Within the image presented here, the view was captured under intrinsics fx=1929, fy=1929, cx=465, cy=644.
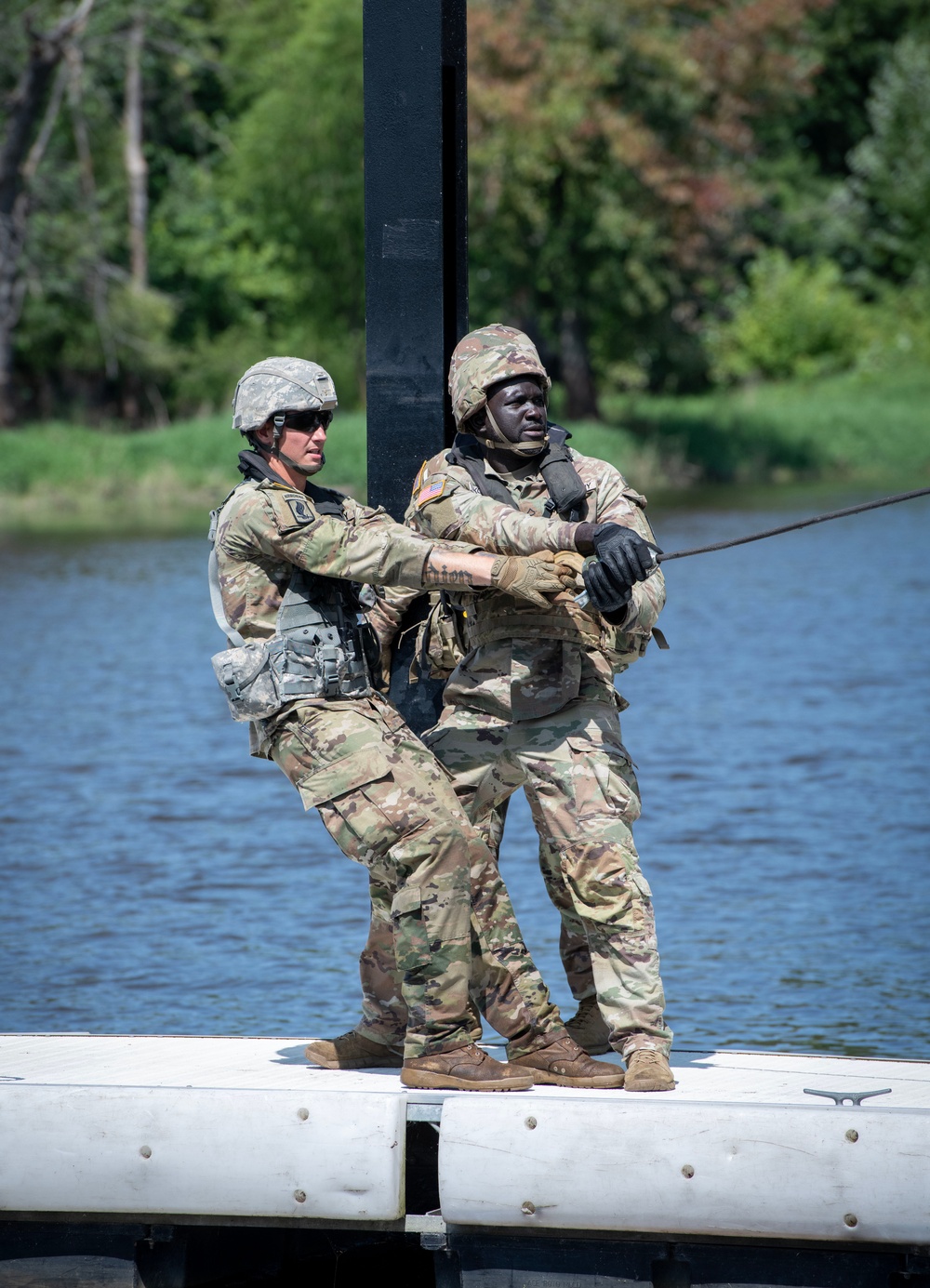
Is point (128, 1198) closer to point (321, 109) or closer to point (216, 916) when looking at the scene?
point (216, 916)

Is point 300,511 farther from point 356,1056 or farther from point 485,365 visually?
point 356,1056

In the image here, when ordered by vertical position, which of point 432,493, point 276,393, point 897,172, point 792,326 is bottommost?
point 792,326

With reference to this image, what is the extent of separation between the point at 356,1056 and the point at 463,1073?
0.49m

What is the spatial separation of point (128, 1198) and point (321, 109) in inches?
1746

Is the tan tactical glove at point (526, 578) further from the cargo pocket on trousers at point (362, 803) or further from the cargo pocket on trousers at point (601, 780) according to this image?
the cargo pocket on trousers at point (362, 803)

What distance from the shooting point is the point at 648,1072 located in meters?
4.70

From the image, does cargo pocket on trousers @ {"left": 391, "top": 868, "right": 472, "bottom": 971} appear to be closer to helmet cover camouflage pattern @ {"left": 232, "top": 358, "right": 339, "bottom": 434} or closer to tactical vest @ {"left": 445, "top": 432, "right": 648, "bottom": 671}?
tactical vest @ {"left": 445, "top": 432, "right": 648, "bottom": 671}

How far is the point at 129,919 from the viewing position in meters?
10.0

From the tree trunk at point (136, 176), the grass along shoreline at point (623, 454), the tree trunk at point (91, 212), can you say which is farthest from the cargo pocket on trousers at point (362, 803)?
the tree trunk at point (136, 176)

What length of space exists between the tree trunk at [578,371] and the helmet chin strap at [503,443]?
42.6 metres

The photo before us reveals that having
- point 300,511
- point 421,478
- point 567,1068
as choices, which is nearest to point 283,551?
point 300,511

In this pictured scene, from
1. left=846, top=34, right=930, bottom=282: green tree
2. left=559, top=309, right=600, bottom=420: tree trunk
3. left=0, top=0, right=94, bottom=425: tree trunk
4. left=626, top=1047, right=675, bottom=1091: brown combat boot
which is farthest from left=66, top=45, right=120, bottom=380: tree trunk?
left=626, top=1047, right=675, bottom=1091: brown combat boot

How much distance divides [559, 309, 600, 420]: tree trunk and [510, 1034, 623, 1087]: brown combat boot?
141 feet

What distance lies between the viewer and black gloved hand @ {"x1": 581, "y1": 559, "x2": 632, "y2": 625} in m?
4.67
